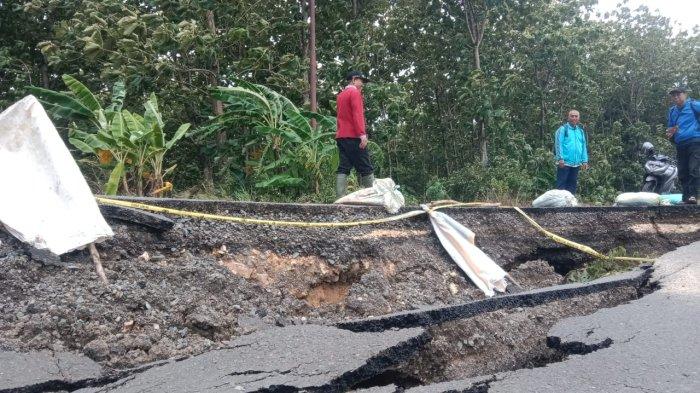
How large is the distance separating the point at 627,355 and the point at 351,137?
4.24 m

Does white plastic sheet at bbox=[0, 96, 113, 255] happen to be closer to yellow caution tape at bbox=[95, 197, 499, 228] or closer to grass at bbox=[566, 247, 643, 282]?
yellow caution tape at bbox=[95, 197, 499, 228]

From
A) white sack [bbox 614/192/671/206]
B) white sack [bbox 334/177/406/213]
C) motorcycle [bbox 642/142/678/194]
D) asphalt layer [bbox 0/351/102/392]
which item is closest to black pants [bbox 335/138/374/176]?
white sack [bbox 334/177/406/213]

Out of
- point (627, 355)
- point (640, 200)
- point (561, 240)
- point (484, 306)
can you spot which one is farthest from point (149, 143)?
point (640, 200)

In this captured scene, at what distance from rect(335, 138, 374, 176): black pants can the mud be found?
1229 mm

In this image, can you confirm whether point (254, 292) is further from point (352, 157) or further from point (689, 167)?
point (689, 167)

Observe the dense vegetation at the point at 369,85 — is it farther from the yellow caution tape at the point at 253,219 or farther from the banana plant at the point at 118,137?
the yellow caution tape at the point at 253,219

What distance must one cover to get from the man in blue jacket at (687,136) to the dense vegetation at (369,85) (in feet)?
8.92

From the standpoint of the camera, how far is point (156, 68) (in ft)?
28.7

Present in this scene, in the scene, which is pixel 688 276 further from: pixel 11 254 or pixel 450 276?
pixel 11 254

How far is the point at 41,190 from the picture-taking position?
408 cm

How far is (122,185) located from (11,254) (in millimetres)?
3208

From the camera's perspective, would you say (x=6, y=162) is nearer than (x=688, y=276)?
Yes

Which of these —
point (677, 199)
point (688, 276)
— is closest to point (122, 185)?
point (688, 276)

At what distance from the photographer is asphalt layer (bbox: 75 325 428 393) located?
291 cm
